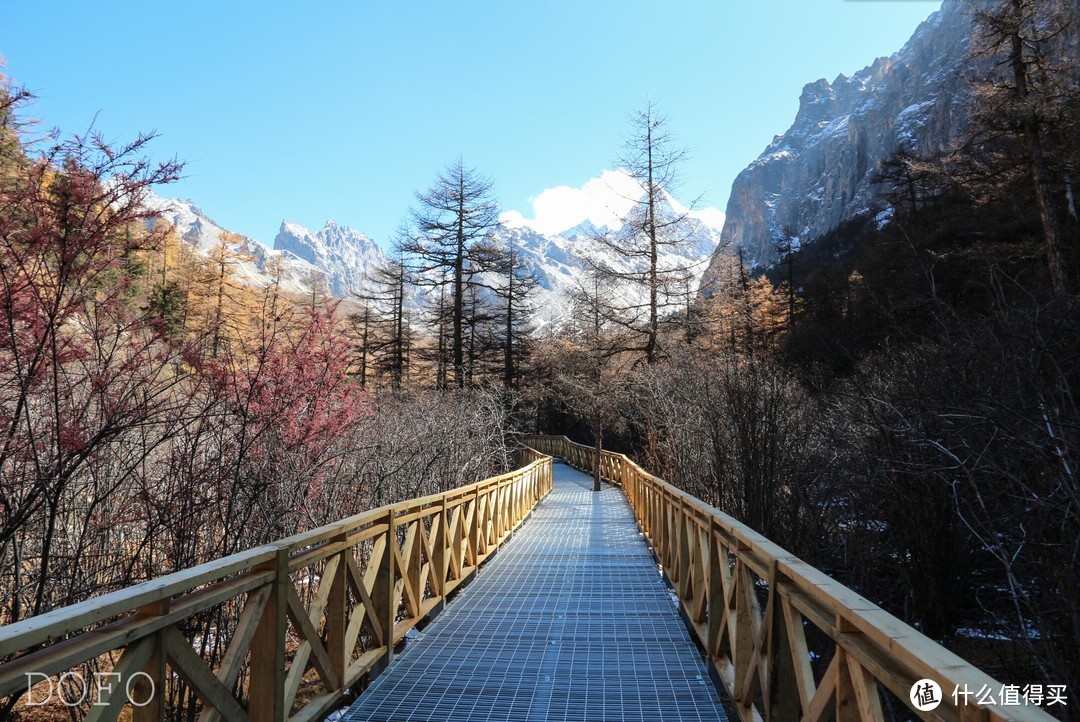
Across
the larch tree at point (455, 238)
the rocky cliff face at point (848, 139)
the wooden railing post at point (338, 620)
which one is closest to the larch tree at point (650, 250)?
the larch tree at point (455, 238)

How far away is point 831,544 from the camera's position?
6.77m

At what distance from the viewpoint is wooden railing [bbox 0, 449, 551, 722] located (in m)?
1.89

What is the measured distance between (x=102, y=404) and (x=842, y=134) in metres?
116

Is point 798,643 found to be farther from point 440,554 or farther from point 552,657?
point 440,554

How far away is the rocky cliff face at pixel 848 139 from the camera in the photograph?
67000 millimetres

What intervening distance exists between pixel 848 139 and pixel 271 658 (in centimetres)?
10384

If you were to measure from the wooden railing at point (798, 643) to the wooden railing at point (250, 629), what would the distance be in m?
2.18

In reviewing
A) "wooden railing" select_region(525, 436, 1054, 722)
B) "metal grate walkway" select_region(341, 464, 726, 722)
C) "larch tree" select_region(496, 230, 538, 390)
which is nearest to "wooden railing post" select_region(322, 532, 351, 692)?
"metal grate walkway" select_region(341, 464, 726, 722)

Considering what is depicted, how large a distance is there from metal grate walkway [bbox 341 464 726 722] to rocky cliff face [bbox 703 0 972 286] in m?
42.5

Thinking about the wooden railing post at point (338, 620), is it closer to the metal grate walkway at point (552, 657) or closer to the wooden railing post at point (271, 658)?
the metal grate walkway at point (552, 657)

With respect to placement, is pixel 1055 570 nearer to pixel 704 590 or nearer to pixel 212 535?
pixel 704 590

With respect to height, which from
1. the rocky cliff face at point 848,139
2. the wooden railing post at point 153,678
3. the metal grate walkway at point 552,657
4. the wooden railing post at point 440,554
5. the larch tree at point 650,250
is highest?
the rocky cliff face at point 848,139

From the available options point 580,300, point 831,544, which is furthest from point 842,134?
point 831,544

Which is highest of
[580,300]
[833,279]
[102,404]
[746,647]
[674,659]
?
[833,279]
